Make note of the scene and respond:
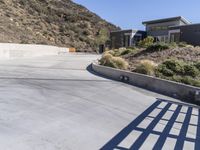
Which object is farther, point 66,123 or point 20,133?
point 66,123

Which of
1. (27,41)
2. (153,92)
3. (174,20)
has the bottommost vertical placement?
(153,92)

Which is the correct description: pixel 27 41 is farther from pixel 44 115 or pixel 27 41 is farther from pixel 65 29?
pixel 44 115

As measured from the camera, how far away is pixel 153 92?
1296 cm

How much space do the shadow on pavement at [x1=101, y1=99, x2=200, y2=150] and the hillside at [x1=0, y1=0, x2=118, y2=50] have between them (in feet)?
115

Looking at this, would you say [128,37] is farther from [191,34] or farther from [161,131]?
[161,131]

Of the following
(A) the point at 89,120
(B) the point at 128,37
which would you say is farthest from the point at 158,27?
(A) the point at 89,120

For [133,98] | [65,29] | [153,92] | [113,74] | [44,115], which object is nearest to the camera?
[44,115]

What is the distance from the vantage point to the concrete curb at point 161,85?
37.6ft

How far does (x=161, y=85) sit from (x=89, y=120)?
6.45 meters

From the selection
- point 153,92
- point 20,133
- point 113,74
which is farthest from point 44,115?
point 113,74

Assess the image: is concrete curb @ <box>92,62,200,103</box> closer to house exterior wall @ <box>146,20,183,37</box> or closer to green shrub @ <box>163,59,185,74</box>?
green shrub @ <box>163,59,185,74</box>

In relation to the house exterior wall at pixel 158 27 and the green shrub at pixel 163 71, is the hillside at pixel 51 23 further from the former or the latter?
the green shrub at pixel 163 71

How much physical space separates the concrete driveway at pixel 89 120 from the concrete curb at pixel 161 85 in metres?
0.68

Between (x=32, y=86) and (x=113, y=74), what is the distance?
645 centimetres
